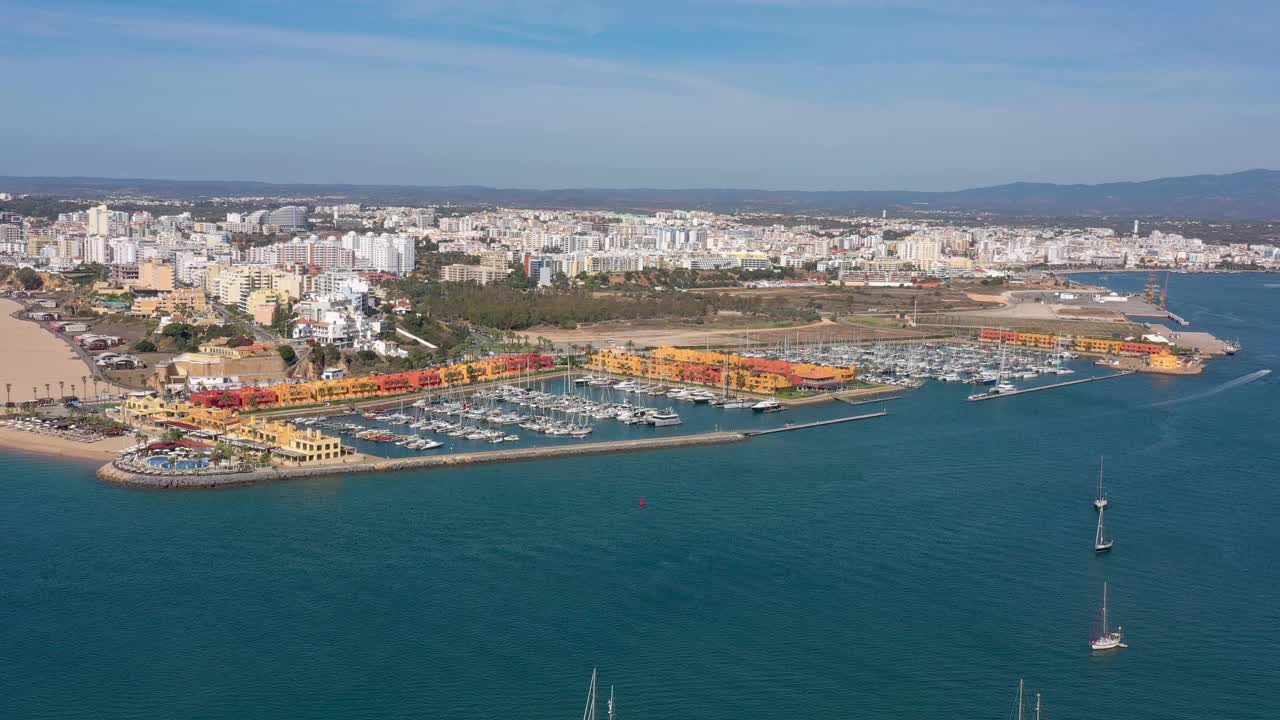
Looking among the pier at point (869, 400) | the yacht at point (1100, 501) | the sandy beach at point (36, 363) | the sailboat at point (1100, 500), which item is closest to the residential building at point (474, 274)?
the sandy beach at point (36, 363)

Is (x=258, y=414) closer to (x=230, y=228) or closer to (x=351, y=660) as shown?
(x=351, y=660)

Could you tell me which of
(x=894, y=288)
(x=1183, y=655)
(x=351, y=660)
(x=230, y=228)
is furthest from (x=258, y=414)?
(x=230, y=228)

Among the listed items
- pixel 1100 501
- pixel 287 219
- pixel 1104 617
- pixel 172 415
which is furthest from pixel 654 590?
pixel 287 219

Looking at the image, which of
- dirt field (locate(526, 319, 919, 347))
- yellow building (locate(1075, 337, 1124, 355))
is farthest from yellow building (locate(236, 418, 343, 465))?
yellow building (locate(1075, 337, 1124, 355))

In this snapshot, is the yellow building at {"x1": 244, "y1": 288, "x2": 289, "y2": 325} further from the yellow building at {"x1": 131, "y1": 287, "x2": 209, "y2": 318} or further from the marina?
the marina

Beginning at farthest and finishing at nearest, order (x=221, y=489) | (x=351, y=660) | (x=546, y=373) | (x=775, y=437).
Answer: (x=546, y=373)
(x=775, y=437)
(x=221, y=489)
(x=351, y=660)

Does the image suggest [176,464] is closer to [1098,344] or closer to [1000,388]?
[1000,388]
